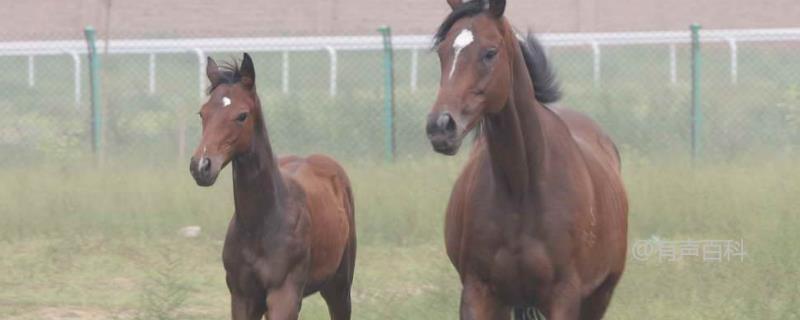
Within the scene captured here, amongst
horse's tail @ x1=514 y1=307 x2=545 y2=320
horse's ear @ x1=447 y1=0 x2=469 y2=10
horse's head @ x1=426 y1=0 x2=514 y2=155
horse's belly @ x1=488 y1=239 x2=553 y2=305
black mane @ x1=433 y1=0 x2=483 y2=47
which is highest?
horse's ear @ x1=447 y1=0 x2=469 y2=10

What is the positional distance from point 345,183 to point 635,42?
25.9 ft

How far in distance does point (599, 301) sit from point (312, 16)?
2090cm

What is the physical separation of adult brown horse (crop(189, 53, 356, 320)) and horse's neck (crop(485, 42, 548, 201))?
1.77 metres

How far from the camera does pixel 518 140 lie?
6.95 metres

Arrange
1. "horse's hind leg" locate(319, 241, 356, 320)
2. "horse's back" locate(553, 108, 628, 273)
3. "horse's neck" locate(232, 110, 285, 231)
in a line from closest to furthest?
"horse's back" locate(553, 108, 628, 273) < "horse's neck" locate(232, 110, 285, 231) < "horse's hind leg" locate(319, 241, 356, 320)

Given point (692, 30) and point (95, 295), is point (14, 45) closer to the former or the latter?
point (692, 30)

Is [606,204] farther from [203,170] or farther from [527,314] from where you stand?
[203,170]

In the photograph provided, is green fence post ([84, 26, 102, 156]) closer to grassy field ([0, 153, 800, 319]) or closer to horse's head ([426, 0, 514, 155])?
grassy field ([0, 153, 800, 319])

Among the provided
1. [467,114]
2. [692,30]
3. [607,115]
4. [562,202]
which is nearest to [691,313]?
Answer: [562,202]

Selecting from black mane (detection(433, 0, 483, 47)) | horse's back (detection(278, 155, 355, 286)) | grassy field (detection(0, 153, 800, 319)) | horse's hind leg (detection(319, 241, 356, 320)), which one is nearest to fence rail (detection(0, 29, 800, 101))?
grassy field (detection(0, 153, 800, 319))

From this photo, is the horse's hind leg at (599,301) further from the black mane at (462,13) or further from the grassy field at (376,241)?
the grassy field at (376,241)

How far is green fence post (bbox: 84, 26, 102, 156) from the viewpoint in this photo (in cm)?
1664

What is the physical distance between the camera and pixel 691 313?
991 centimetres

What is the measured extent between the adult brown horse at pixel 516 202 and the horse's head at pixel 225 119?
146 cm
